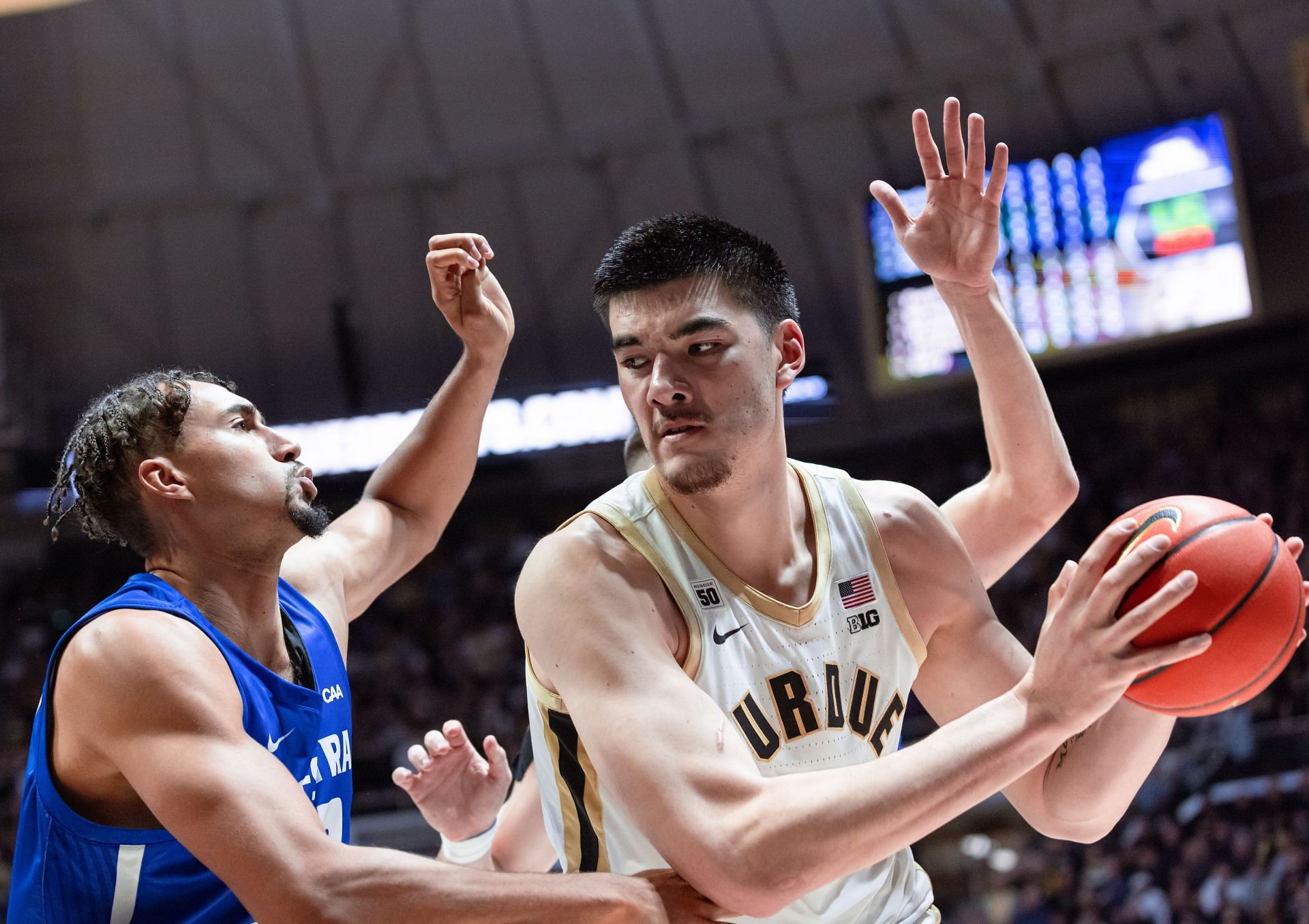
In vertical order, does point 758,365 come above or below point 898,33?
below

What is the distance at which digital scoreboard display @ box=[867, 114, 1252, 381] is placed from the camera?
12398mm

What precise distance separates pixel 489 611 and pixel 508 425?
263cm

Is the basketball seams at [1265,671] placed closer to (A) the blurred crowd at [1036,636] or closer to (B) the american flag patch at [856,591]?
(B) the american flag patch at [856,591]

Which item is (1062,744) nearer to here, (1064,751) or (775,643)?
(1064,751)

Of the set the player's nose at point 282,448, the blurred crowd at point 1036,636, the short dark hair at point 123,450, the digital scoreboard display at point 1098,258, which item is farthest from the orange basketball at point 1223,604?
the digital scoreboard display at point 1098,258

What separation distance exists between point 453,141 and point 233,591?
13.6 m

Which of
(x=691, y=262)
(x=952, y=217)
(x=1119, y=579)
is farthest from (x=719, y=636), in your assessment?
(x=952, y=217)

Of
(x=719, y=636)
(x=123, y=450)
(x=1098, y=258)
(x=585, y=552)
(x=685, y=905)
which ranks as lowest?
(x=685, y=905)

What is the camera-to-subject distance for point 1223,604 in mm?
2287

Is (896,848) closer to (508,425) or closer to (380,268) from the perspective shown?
(508,425)

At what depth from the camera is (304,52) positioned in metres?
15.1

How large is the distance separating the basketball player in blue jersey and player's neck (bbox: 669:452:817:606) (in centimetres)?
76

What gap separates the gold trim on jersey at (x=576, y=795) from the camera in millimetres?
2801

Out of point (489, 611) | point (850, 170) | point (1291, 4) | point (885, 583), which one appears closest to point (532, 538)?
point (489, 611)
